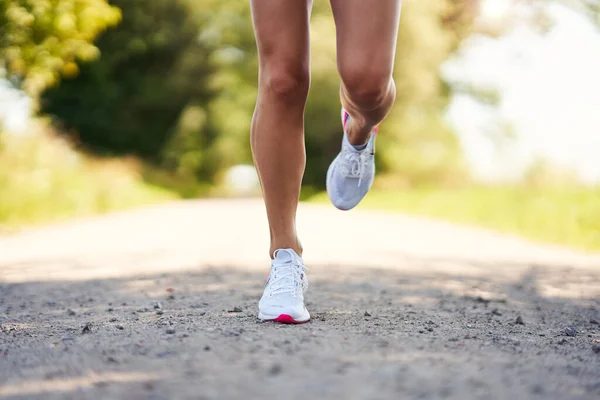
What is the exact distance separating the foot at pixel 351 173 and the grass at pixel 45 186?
556 centimetres

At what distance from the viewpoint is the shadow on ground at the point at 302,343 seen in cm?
141

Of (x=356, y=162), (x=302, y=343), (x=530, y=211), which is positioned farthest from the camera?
(x=530, y=211)

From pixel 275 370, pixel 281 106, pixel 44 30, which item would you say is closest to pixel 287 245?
pixel 281 106

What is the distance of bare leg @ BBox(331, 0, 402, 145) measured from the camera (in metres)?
2.12

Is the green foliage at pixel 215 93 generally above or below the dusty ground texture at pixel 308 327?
above

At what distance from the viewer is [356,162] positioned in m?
2.72

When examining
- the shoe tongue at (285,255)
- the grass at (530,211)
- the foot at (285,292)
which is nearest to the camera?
the foot at (285,292)

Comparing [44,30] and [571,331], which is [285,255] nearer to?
[571,331]

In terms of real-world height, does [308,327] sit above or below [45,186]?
below

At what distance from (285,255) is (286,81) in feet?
2.00

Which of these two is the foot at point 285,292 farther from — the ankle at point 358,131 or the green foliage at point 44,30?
the green foliage at point 44,30

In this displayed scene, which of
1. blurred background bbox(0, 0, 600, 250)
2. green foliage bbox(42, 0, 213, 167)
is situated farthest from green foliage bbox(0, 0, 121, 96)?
green foliage bbox(42, 0, 213, 167)

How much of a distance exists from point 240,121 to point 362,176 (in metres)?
19.3

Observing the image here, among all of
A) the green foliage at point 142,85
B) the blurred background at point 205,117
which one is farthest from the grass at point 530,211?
the green foliage at point 142,85
